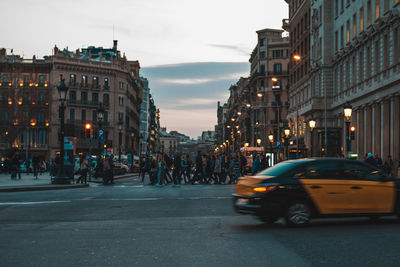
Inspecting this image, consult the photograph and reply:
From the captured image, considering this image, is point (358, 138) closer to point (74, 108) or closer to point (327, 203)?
point (327, 203)

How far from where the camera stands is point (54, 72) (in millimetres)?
91312

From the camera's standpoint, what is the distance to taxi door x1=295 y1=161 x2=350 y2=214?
39.3 ft

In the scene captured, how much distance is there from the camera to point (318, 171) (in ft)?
40.0

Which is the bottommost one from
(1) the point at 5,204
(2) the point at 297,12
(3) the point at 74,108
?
(1) the point at 5,204

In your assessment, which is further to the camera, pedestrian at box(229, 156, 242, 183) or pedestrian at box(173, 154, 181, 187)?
pedestrian at box(229, 156, 242, 183)

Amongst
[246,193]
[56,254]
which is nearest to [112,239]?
[56,254]

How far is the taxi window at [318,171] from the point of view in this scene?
39.6 ft

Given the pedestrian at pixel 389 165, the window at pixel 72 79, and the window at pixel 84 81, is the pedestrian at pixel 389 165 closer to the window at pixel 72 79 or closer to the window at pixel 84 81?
the window at pixel 72 79

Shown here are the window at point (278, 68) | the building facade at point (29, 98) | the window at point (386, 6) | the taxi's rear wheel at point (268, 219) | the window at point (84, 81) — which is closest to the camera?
the taxi's rear wheel at point (268, 219)

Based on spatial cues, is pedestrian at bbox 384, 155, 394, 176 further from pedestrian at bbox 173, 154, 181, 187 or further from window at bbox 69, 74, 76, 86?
window at bbox 69, 74, 76, 86

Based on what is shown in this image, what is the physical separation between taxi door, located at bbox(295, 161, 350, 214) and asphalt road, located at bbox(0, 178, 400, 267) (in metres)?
0.43

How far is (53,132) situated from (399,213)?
82430 mm

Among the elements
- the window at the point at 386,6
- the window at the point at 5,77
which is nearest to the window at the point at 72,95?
the window at the point at 5,77

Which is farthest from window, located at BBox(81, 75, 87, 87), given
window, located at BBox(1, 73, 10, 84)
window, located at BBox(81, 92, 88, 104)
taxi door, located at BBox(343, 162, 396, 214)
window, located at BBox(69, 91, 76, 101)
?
taxi door, located at BBox(343, 162, 396, 214)
